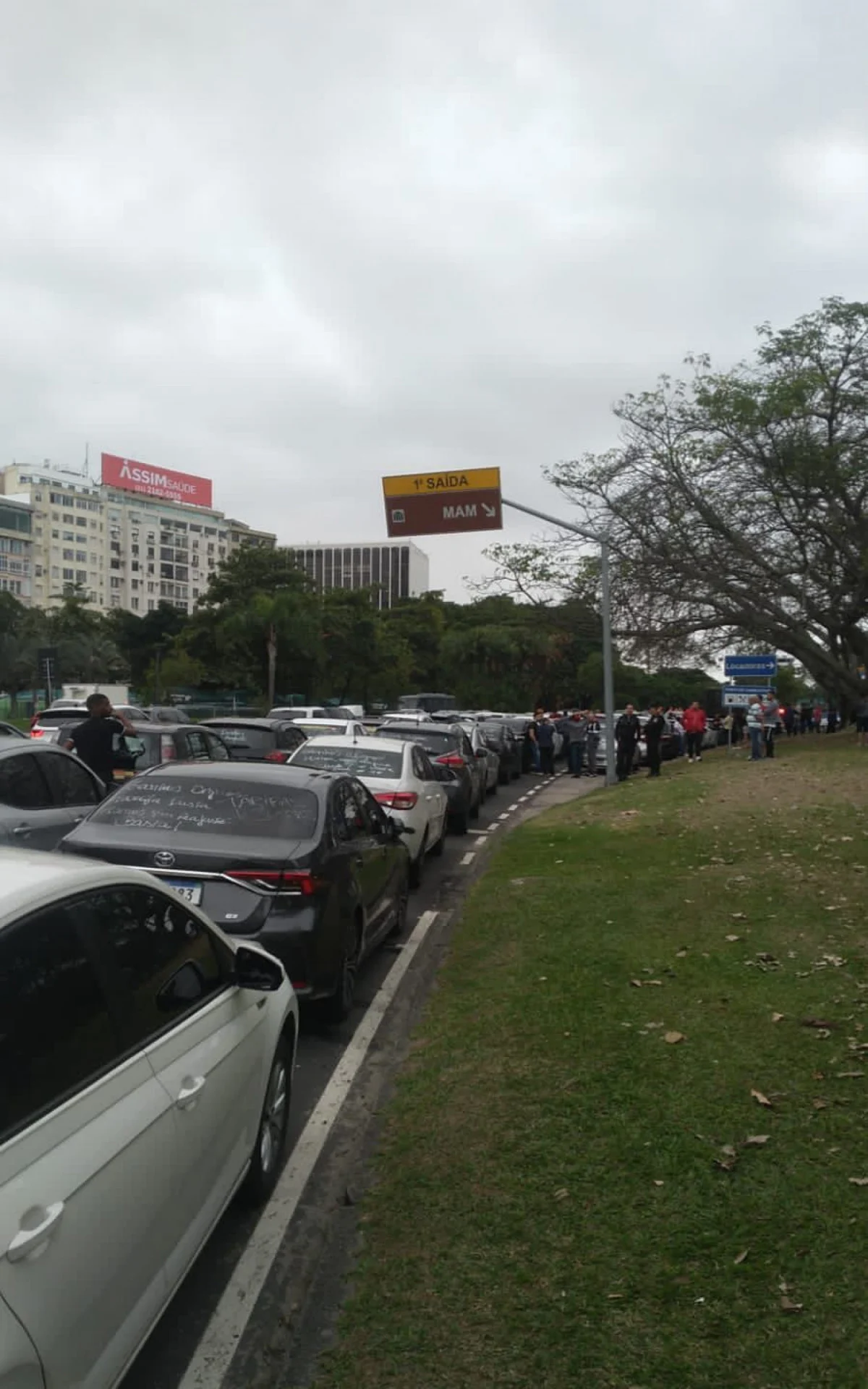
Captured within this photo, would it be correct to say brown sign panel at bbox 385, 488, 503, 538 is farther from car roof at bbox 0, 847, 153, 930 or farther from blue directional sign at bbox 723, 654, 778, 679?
car roof at bbox 0, 847, 153, 930

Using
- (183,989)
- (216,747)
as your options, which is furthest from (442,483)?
(183,989)

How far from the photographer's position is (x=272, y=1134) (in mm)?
4773

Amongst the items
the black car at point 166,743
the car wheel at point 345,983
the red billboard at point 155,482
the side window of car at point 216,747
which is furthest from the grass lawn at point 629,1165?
the red billboard at point 155,482

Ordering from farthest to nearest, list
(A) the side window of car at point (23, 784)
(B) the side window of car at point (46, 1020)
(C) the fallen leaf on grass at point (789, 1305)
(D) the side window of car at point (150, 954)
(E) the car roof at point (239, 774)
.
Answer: (A) the side window of car at point (23, 784) → (E) the car roof at point (239, 774) → (C) the fallen leaf on grass at point (789, 1305) → (D) the side window of car at point (150, 954) → (B) the side window of car at point (46, 1020)

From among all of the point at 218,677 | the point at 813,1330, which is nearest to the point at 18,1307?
the point at 813,1330

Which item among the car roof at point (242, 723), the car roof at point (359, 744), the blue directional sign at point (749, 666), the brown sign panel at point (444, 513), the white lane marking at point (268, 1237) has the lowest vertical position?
the white lane marking at point (268, 1237)

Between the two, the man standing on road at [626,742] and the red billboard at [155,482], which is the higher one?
the red billboard at [155,482]

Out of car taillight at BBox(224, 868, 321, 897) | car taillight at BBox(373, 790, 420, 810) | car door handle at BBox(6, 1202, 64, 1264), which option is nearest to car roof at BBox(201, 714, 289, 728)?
car taillight at BBox(373, 790, 420, 810)

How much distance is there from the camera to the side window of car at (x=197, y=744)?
1577cm

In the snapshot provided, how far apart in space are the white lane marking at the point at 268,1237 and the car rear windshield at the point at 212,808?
4.32ft

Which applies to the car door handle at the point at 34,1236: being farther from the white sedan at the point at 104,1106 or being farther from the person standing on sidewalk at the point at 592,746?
the person standing on sidewalk at the point at 592,746

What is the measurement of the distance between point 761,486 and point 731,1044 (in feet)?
93.1

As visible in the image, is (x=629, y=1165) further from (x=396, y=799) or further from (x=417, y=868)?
(x=417, y=868)

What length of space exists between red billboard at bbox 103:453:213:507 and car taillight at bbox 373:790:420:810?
128519 mm
